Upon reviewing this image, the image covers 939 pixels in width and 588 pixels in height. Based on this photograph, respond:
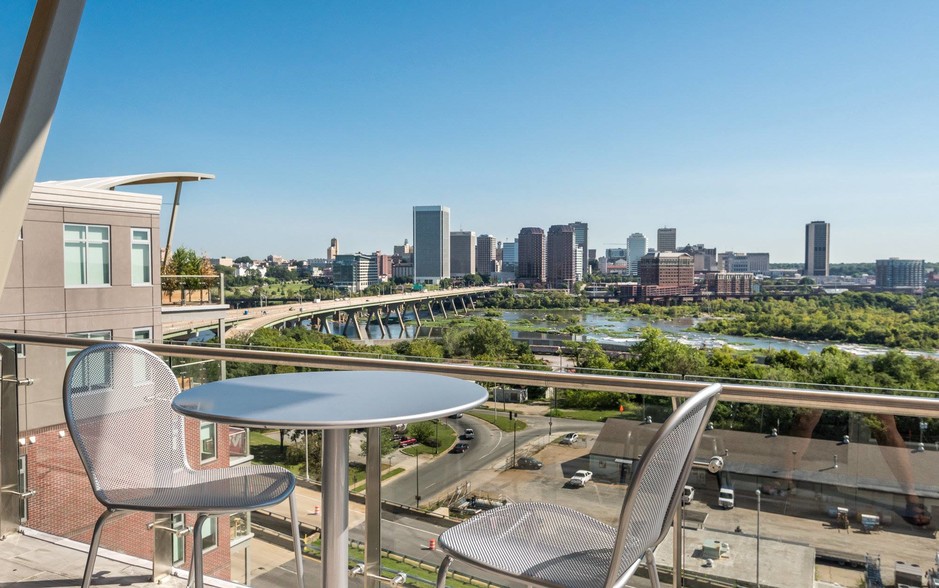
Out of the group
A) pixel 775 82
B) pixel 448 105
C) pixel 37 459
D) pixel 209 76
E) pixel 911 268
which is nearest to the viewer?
pixel 37 459

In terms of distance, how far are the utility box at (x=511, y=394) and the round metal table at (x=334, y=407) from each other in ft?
0.66

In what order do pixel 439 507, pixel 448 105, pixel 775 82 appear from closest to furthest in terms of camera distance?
pixel 439 507 < pixel 775 82 < pixel 448 105

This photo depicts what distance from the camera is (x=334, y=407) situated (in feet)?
5.22

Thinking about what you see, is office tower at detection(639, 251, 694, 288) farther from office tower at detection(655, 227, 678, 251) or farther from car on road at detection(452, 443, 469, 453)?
car on road at detection(452, 443, 469, 453)

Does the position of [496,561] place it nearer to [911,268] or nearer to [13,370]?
[13,370]

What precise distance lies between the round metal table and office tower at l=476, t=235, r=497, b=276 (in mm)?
55686

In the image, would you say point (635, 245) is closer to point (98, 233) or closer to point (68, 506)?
point (98, 233)

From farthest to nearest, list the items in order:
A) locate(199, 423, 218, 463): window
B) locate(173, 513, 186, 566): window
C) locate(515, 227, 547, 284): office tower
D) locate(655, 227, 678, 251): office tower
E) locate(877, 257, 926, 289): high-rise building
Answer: locate(655, 227, 678, 251): office tower < locate(515, 227, 547, 284): office tower < locate(877, 257, 926, 289): high-rise building < locate(173, 513, 186, 566): window < locate(199, 423, 218, 463): window

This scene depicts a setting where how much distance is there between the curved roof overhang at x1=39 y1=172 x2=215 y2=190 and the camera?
15003mm

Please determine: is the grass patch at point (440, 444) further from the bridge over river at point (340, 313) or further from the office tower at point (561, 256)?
the office tower at point (561, 256)

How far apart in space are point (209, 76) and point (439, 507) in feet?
215

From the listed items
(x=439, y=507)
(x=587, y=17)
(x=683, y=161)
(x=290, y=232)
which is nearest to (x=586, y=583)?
(x=439, y=507)

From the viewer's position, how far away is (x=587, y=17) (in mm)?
60219

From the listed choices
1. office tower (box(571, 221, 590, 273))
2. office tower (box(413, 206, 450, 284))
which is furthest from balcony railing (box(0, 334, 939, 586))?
office tower (box(571, 221, 590, 273))
